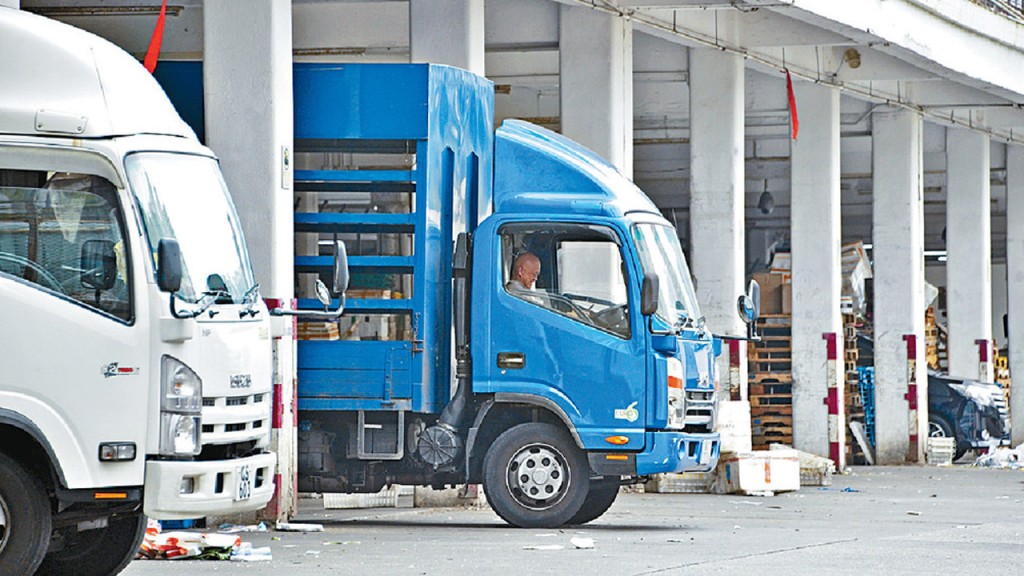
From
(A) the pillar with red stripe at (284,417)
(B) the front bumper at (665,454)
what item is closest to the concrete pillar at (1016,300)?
(B) the front bumper at (665,454)

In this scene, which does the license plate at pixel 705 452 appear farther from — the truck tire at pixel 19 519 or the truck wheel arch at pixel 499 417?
the truck tire at pixel 19 519

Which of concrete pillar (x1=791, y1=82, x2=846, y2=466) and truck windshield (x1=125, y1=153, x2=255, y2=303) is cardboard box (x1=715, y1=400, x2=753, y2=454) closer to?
concrete pillar (x1=791, y1=82, x2=846, y2=466)

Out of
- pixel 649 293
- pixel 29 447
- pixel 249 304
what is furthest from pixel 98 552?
pixel 649 293

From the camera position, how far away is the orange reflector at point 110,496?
32.4 feet

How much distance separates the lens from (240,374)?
10.6 metres

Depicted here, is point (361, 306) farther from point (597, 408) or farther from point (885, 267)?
point (885, 267)

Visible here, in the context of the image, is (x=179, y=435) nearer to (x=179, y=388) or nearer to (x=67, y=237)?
(x=179, y=388)

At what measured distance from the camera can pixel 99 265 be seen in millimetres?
10023

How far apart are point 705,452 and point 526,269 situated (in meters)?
2.13

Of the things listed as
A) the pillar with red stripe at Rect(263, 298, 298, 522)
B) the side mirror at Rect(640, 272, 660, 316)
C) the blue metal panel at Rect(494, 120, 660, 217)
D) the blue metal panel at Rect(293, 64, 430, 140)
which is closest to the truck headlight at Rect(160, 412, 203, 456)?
the pillar with red stripe at Rect(263, 298, 298, 522)

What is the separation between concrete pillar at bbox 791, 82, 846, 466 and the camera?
25.9 meters

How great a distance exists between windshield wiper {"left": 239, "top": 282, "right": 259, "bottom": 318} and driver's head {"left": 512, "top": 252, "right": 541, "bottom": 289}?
453 centimetres

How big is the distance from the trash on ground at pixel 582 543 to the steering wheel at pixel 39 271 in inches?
198

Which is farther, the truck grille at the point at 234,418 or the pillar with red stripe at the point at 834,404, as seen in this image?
the pillar with red stripe at the point at 834,404
